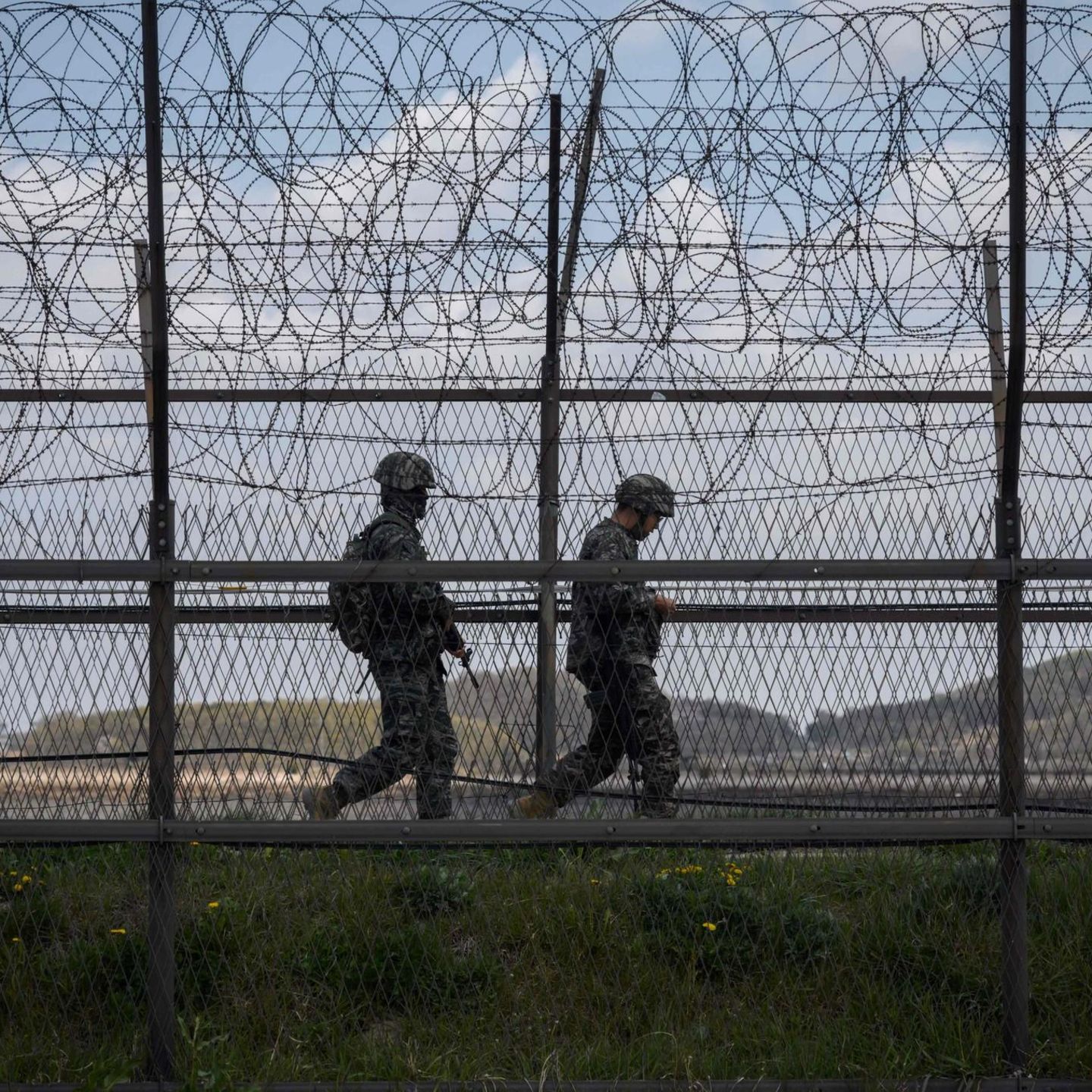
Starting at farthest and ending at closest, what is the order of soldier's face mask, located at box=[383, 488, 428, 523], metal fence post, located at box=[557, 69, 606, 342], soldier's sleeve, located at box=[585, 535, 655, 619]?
metal fence post, located at box=[557, 69, 606, 342] < soldier's face mask, located at box=[383, 488, 428, 523] < soldier's sleeve, located at box=[585, 535, 655, 619]

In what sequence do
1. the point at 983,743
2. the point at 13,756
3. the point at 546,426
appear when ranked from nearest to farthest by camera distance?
the point at 983,743 < the point at 13,756 < the point at 546,426

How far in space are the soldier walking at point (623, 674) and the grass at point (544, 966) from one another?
30 centimetres

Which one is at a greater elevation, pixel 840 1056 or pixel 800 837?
pixel 800 837

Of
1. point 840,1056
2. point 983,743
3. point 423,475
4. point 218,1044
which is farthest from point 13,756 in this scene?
point 983,743

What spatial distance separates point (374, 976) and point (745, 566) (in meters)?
1.79

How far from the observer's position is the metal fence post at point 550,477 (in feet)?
19.9

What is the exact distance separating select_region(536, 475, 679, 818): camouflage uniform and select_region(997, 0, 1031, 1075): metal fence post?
107cm

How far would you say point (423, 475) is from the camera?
6141 mm

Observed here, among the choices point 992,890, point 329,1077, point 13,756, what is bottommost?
point 329,1077

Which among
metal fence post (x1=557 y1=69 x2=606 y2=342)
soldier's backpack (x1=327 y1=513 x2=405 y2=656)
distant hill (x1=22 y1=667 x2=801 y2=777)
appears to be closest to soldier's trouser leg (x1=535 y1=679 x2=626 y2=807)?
distant hill (x1=22 y1=667 x2=801 y2=777)

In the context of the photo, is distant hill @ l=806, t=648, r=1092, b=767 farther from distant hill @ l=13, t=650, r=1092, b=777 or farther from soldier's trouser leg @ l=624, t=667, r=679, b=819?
soldier's trouser leg @ l=624, t=667, r=679, b=819

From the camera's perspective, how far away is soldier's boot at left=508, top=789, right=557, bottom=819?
16.9ft

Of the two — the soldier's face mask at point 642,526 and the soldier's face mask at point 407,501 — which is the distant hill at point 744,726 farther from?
the soldier's face mask at point 642,526

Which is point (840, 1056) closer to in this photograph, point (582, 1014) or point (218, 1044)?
point (582, 1014)
